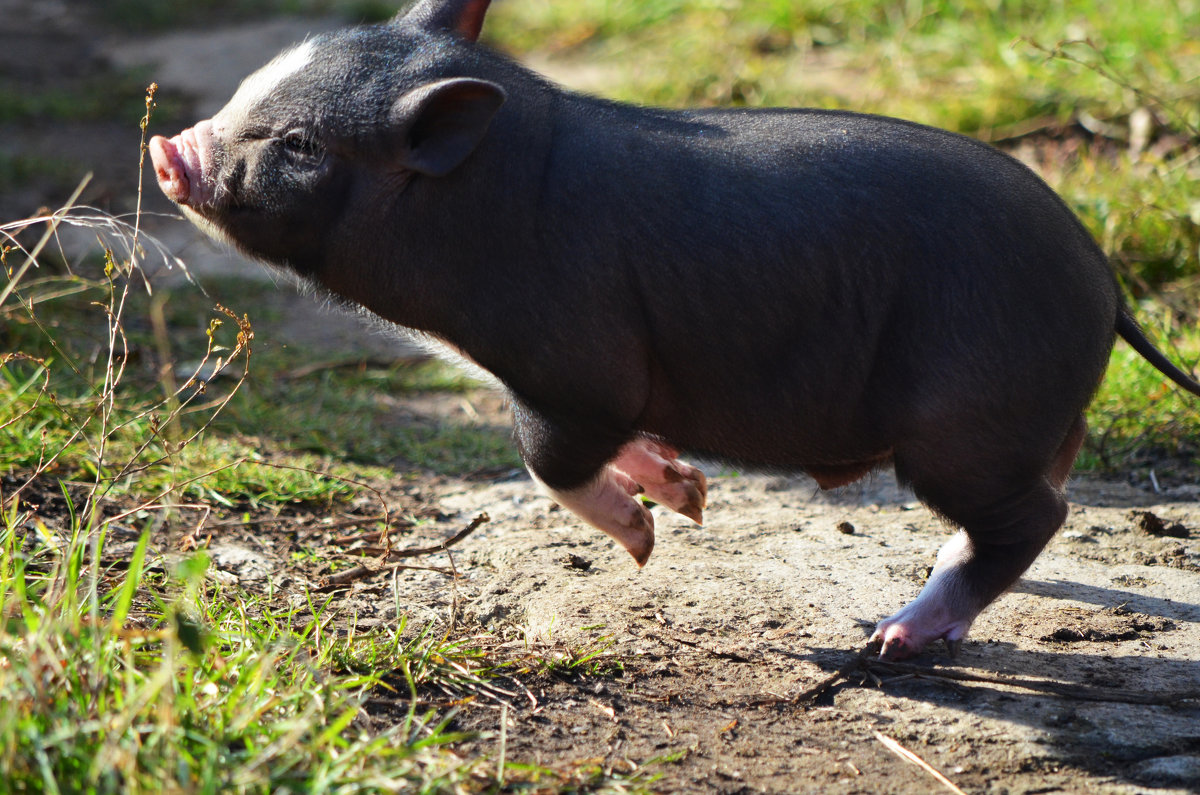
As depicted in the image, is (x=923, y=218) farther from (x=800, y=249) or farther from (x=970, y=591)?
(x=970, y=591)

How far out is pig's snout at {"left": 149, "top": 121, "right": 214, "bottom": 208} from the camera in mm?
3734

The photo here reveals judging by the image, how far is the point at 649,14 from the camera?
12.0 meters

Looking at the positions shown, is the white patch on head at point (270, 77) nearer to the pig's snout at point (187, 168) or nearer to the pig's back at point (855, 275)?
the pig's snout at point (187, 168)

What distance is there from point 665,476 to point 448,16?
1.69 meters

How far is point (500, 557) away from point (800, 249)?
163cm

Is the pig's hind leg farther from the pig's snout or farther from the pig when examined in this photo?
the pig's snout

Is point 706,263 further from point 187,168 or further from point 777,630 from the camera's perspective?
point 187,168

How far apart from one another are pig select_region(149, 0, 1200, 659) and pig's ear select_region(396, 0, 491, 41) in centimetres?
21

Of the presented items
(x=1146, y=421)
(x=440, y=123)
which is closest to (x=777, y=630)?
(x=440, y=123)

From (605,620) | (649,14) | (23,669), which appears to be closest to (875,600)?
(605,620)

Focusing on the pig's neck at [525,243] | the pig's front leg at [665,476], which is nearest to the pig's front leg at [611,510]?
the pig's front leg at [665,476]

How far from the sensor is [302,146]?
3635 mm

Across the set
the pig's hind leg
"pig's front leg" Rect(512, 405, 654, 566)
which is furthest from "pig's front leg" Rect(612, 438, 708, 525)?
the pig's hind leg

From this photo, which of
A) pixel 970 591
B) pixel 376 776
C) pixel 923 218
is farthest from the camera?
pixel 970 591
